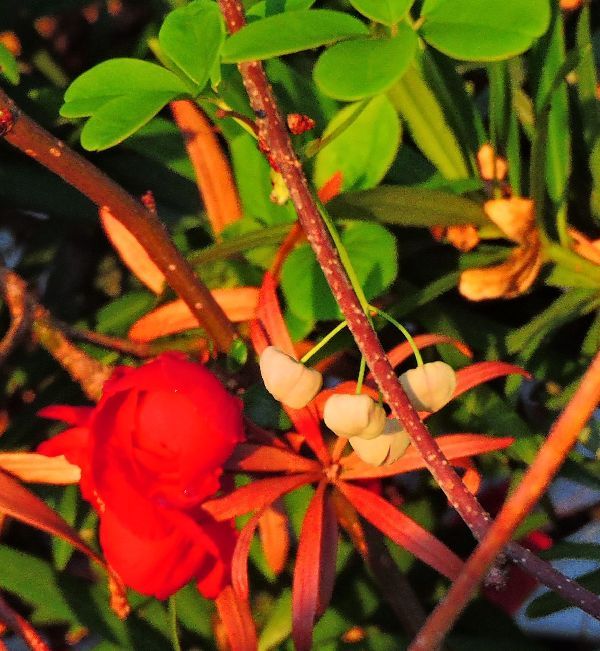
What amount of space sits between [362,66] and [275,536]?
327 millimetres

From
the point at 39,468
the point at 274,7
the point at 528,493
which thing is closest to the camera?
the point at 528,493

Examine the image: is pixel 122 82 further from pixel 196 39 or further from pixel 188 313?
pixel 188 313

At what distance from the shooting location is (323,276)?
1.46 ft

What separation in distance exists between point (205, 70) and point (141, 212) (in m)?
0.09

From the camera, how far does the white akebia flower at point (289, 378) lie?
1.06 ft

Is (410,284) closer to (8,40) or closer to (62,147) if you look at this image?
(62,147)

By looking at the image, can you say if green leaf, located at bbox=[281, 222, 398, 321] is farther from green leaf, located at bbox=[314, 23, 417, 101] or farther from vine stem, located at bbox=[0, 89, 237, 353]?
green leaf, located at bbox=[314, 23, 417, 101]

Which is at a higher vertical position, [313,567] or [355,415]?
[355,415]

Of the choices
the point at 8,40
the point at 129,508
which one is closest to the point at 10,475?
the point at 129,508

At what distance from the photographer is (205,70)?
0.33m

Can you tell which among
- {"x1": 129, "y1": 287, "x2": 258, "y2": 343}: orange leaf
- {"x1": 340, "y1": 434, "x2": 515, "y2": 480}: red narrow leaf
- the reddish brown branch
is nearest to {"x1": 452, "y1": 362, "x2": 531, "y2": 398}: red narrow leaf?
{"x1": 340, "y1": 434, "x2": 515, "y2": 480}: red narrow leaf

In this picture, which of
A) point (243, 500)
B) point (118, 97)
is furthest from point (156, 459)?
point (118, 97)

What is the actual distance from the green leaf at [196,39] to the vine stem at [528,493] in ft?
0.57

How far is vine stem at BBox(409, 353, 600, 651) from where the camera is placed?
25 cm
